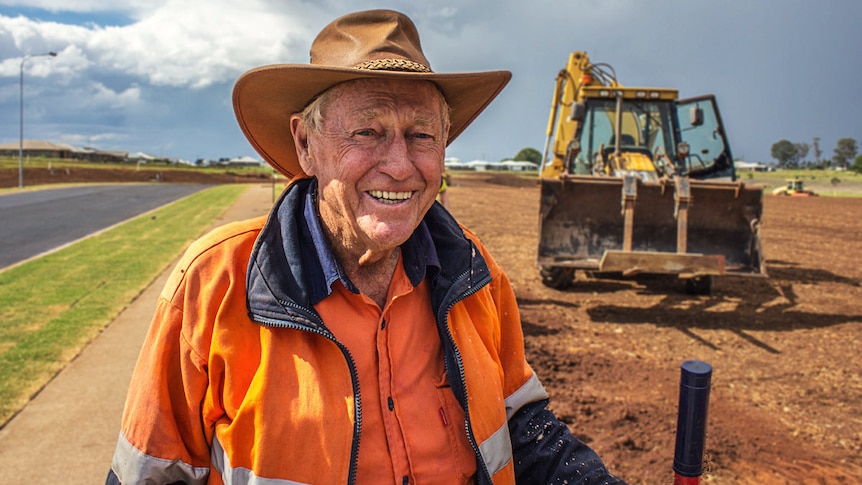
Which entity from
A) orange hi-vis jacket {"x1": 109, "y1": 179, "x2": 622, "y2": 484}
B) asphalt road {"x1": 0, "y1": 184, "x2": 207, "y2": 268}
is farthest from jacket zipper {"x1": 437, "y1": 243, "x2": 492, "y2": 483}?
asphalt road {"x1": 0, "y1": 184, "x2": 207, "y2": 268}

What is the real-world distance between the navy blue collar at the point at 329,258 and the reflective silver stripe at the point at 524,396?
46cm

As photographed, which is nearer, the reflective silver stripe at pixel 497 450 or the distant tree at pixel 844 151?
the reflective silver stripe at pixel 497 450

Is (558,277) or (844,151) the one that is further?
(844,151)

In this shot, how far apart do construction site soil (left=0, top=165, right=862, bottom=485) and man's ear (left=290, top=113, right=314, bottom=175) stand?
6.57 feet

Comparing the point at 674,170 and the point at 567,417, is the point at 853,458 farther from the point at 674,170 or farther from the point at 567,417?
the point at 674,170

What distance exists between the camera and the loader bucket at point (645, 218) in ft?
24.2

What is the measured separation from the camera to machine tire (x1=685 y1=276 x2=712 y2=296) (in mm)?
7961

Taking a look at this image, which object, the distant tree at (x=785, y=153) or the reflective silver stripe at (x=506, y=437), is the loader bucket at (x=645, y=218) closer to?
the reflective silver stripe at (x=506, y=437)

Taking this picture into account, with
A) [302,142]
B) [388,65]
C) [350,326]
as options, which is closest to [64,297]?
[302,142]

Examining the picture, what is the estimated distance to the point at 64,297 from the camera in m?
7.53

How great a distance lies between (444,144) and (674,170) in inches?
307

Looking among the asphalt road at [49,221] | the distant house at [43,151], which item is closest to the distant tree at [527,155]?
the distant house at [43,151]

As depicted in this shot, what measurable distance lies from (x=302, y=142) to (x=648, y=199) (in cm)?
661

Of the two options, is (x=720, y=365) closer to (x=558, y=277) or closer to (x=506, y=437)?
(x=558, y=277)
